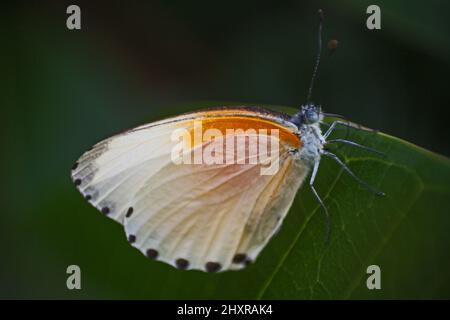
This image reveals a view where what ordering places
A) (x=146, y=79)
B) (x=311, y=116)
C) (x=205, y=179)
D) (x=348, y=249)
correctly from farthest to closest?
(x=146, y=79) → (x=205, y=179) → (x=311, y=116) → (x=348, y=249)

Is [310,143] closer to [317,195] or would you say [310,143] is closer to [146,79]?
[317,195]

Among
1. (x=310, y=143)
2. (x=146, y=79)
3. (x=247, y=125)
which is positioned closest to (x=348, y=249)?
(x=310, y=143)

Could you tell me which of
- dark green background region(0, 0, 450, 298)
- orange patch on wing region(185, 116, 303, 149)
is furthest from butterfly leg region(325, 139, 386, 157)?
dark green background region(0, 0, 450, 298)

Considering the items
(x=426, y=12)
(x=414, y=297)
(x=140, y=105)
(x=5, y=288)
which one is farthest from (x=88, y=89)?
(x=414, y=297)

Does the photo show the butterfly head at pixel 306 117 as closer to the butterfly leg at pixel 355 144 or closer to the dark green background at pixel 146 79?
the butterfly leg at pixel 355 144

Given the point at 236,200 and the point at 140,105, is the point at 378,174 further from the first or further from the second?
the point at 140,105

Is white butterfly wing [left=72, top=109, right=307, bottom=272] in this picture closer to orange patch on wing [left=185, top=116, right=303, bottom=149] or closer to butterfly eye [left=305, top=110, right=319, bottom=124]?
orange patch on wing [left=185, top=116, right=303, bottom=149]
